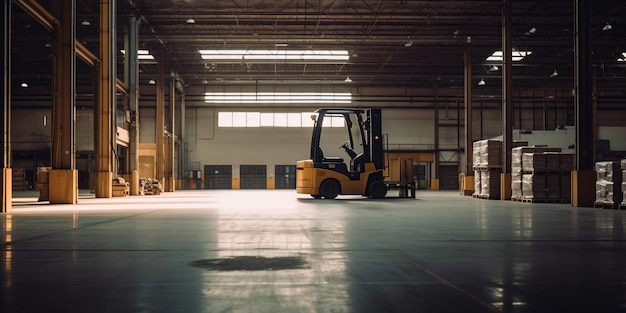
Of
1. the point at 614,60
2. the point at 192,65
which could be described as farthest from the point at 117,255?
the point at 614,60

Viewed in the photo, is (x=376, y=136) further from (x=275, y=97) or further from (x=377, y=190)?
(x=275, y=97)

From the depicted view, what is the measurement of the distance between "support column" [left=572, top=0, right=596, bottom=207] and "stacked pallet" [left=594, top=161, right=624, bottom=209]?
599mm

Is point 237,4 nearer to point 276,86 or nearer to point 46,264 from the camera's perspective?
point 276,86

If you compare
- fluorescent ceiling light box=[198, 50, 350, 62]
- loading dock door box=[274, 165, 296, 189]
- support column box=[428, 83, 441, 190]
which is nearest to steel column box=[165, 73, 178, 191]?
fluorescent ceiling light box=[198, 50, 350, 62]

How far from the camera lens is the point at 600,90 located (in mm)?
39688

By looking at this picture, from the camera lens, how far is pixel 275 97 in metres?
40.9

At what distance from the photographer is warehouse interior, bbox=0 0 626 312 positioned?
436 centimetres

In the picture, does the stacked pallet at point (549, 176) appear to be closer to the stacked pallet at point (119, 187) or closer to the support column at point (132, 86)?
the stacked pallet at point (119, 187)

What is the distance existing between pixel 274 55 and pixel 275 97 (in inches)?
336

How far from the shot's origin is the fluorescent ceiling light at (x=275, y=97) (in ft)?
134

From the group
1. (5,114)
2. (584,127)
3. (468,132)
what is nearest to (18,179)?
(5,114)

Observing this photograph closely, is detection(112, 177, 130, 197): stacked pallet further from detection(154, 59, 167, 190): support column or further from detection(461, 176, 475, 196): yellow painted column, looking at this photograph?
detection(461, 176, 475, 196): yellow painted column

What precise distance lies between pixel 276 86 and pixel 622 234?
33.9 metres

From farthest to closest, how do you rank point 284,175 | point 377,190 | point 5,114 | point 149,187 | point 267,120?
1. point 284,175
2. point 267,120
3. point 149,187
4. point 377,190
5. point 5,114
